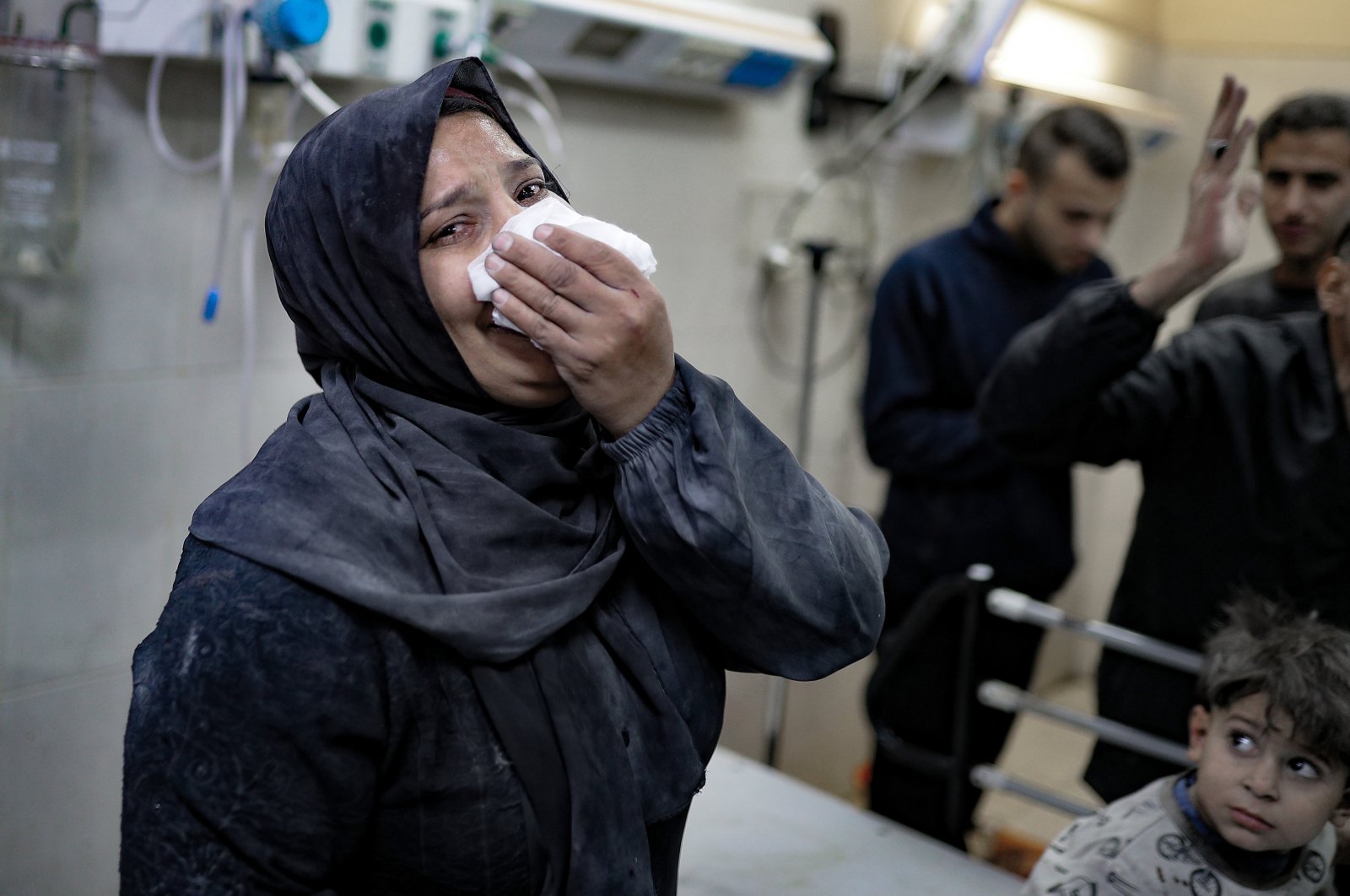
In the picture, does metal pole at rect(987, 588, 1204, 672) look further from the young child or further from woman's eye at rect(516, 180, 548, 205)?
woman's eye at rect(516, 180, 548, 205)

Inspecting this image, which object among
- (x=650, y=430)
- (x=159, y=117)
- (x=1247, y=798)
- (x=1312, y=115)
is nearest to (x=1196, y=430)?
(x=1312, y=115)

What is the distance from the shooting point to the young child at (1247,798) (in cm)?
126

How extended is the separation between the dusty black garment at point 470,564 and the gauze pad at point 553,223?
0.05 meters

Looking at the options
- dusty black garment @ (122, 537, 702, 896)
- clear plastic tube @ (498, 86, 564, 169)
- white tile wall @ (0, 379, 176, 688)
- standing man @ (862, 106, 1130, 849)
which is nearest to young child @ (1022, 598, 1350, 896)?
dusty black garment @ (122, 537, 702, 896)

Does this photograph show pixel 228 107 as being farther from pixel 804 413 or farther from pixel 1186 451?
pixel 804 413

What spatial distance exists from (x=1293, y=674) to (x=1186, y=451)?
1.96 feet

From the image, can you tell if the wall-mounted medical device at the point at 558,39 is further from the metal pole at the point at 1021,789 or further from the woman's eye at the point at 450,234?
the metal pole at the point at 1021,789

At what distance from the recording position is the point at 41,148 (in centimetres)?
169

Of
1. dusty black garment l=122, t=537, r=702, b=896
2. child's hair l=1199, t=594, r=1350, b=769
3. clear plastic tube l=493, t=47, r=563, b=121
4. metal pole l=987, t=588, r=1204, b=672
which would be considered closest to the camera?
dusty black garment l=122, t=537, r=702, b=896

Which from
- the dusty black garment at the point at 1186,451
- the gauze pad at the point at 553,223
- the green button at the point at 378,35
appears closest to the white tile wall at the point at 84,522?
the green button at the point at 378,35

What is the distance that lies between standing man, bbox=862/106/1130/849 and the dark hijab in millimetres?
1566

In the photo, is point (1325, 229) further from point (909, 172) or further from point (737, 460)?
point (909, 172)

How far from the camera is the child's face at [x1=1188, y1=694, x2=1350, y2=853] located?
1.26 metres

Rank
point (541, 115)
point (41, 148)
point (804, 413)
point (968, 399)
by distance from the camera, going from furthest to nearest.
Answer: point (804, 413), point (968, 399), point (541, 115), point (41, 148)
